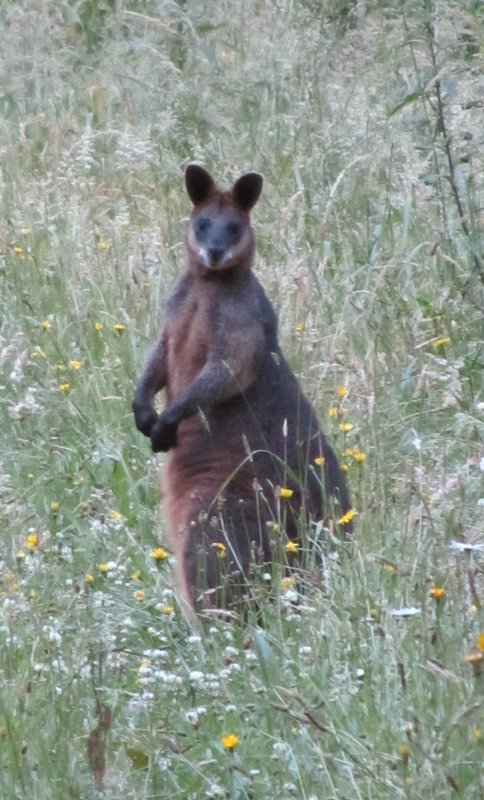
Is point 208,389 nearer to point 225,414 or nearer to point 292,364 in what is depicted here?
point 225,414

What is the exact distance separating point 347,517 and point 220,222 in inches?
57.7

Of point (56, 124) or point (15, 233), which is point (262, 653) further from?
point (56, 124)

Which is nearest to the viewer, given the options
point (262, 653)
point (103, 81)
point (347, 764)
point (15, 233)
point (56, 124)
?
point (347, 764)

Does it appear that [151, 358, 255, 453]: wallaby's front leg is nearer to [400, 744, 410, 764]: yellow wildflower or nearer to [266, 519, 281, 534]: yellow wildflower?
[266, 519, 281, 534]: yellow wildflower

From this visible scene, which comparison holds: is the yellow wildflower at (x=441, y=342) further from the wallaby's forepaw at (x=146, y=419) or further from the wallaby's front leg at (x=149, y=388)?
the wallaby's forepaw at (x=146, y=419)

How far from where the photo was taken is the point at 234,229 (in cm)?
578

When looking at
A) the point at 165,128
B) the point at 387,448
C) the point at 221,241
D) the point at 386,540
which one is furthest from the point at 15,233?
the point at 386,540

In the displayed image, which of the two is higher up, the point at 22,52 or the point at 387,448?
the point at 22,52

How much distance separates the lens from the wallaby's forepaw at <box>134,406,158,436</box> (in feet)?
18.7

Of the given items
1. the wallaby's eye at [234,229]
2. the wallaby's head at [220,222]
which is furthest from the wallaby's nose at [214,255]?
the wallaby's eye at [234,229]

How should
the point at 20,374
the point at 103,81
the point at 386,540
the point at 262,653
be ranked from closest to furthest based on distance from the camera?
the point at 262,653, the point at 386,540, the point at 20,374, the point at 103,81

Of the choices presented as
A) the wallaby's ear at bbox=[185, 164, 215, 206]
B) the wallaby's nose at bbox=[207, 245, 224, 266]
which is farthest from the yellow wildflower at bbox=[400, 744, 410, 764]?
the wallaby's ear at bbox=[185, 164, 215, 206]

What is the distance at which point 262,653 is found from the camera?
4008 millimetres

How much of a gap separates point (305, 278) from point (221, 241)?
104 centimetres
